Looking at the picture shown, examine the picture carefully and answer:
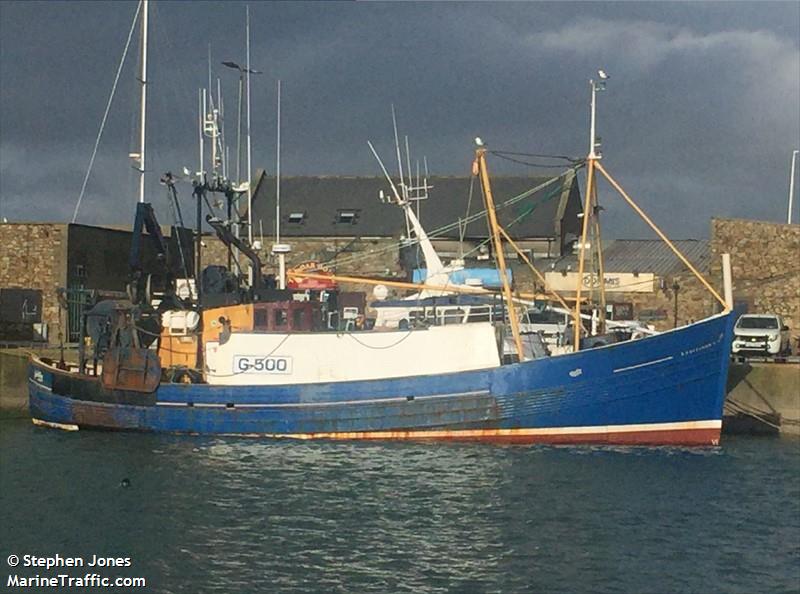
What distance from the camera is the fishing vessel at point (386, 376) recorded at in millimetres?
30234

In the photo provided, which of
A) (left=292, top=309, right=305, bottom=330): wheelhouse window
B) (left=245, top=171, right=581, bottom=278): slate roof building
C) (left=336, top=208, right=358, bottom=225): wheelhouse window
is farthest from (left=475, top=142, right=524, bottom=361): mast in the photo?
(left=336, top=208, right=358, bottom=225): wheelhouse window

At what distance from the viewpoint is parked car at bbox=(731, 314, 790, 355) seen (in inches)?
1519

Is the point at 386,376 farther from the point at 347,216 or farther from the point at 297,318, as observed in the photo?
the point at 347,216

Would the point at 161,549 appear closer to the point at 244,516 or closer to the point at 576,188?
the point at 244,516

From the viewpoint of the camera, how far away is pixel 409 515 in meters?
22.8

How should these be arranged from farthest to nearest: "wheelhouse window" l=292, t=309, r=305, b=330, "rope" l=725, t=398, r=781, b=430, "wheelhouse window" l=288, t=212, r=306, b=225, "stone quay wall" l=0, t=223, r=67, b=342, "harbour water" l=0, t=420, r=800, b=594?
1. "wheelhouse window" l=288, t=212, r=306, b=225
2. "stone quay wall" l=0, t=223, r=67, b=342
3. "rope" l=725, t=398, r=781, b=430
4. "wheelhouse window" l=292, t=309, r=305, b=330
5. "harbour water" l=0, t=420, r=800, b=594

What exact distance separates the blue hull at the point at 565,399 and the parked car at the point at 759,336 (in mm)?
8225

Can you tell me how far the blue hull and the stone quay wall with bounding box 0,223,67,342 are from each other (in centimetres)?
1849

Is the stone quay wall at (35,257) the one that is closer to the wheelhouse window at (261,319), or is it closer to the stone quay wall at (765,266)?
the wheelhouse window at (261,319)

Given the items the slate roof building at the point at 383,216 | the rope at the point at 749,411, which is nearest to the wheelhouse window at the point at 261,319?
the rope at the point at 749,411

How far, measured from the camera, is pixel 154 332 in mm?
34188

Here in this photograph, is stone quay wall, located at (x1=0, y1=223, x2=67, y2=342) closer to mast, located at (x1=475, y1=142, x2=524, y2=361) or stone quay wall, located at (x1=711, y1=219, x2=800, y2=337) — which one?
mast, located at (x1=475, y1=142, x2=524, y2=361)

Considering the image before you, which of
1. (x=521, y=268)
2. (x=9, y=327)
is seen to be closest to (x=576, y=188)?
(x=521, y=268)

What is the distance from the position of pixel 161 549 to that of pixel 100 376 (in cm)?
1433
